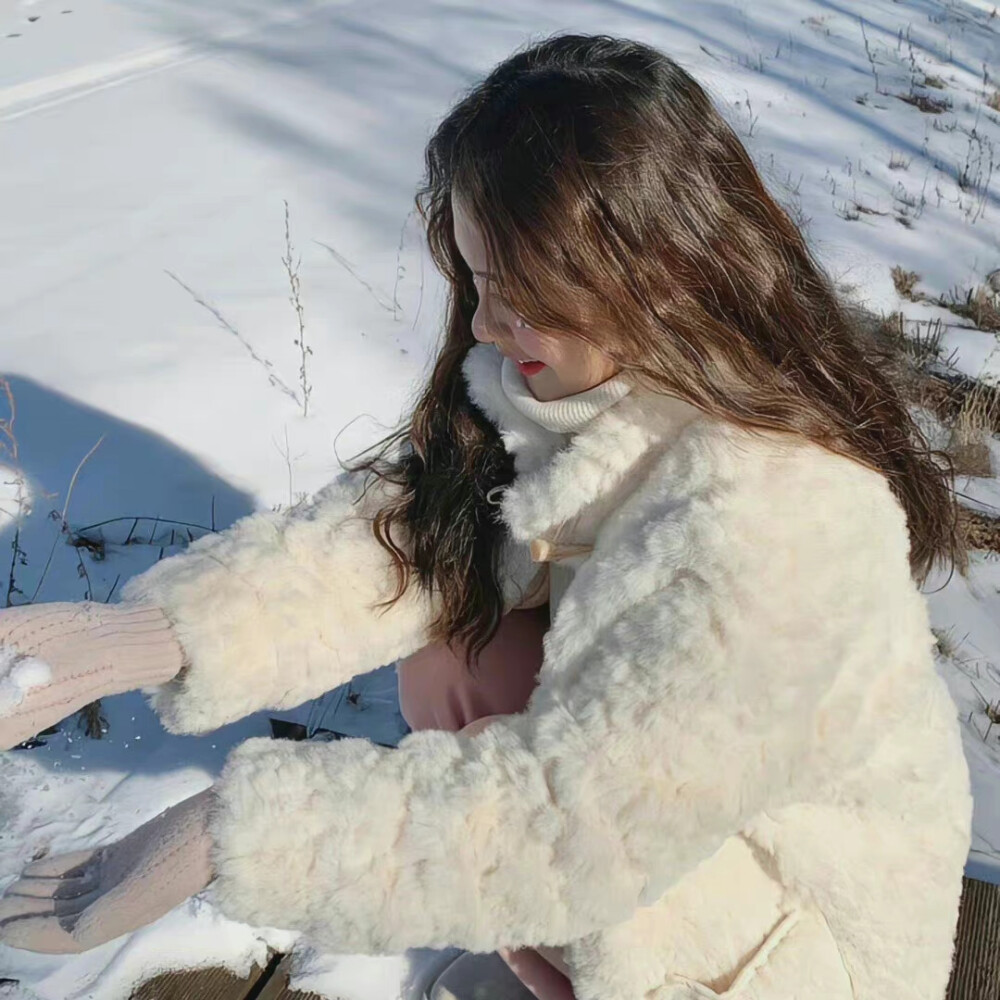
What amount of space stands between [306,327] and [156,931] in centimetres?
191

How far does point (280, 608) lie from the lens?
5.00 ft

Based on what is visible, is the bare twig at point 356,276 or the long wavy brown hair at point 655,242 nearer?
the long wavy brown hair at point 655,242

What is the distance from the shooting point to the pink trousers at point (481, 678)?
1640mm

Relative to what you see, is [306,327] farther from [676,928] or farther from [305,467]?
[676,928]

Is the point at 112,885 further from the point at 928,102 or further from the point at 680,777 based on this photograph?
the point at 928,102

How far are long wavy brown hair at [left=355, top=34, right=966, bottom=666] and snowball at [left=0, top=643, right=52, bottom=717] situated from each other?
758 mm

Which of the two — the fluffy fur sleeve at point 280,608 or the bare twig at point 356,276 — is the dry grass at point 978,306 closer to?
the bare twig at point 356,276

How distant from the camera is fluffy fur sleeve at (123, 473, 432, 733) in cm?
146

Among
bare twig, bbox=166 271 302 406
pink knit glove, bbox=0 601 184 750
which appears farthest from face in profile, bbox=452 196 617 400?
bare twig, bbox=166 271 302 406

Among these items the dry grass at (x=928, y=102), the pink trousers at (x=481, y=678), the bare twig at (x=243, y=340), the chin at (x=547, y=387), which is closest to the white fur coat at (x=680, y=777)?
the chin at (x=547, y=387)

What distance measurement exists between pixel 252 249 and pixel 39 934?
276 cm

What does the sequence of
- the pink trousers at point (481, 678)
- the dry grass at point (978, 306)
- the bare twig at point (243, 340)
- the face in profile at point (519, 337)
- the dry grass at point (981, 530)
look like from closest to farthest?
the face in profile at point (519, 337)
the pink trousers at point (481, 678)
the dry grass at point (981, 530)
the bare twig at point (243, 340)
the dry grass at point (978, 306)

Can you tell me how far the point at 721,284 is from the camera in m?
1.21

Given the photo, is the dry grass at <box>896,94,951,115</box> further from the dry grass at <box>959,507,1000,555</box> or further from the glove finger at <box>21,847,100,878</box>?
the glove finger at <box>21,847,100,878</box>
